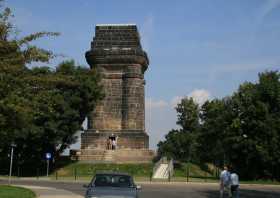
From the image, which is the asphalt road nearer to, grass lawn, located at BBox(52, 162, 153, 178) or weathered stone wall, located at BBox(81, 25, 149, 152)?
grass lawn, located at BBox(52, 162, 153, 178)

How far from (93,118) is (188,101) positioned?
35.8 m

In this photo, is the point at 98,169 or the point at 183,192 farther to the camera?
the point at 98,169

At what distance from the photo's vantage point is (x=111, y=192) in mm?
14141

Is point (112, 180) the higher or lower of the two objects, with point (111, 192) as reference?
higher

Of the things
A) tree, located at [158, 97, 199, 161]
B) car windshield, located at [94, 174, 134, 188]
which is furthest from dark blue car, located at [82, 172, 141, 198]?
tree, located at [158, 97, 199, 161]

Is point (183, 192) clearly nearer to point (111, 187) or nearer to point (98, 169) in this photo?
point (111, 187)

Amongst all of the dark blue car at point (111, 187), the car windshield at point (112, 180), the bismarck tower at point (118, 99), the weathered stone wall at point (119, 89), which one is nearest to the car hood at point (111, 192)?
the dark blue car at point (111, 187)

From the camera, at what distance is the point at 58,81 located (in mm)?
16859

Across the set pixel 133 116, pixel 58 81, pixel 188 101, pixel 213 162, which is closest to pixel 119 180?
pixel 58 81

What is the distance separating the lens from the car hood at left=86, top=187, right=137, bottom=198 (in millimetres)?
13898

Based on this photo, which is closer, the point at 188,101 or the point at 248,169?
the point at 248,169

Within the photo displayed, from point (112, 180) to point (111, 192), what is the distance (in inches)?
48.6

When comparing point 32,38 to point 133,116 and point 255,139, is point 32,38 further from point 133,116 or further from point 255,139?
point 133,116

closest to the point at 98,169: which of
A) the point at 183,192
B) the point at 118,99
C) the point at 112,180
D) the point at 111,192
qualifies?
the point at 118,99
